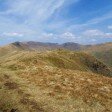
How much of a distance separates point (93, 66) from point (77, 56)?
20070 mm

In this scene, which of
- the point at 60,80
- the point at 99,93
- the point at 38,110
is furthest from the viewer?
the point at 60,80

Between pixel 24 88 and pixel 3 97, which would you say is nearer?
pixel 3 97

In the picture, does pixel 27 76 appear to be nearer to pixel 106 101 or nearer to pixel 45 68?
pixel 45 68

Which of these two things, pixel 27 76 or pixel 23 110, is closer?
pixel 23 110

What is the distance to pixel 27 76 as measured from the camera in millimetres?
52094

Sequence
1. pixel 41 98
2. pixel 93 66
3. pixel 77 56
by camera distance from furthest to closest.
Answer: pixel 93 66, pixel 77 56, pixel 41 98

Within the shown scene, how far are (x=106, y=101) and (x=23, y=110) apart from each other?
1400 centimetres

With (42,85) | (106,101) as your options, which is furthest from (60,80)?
(106,101)

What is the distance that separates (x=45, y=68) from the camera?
5841cm

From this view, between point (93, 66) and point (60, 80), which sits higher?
point (60, 80)

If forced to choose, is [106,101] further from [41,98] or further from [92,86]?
[41,98]

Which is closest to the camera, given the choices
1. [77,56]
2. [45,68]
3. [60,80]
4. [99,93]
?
[99,93]

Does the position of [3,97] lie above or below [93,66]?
above

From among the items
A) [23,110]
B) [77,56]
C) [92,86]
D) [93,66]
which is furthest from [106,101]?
[93,66]
